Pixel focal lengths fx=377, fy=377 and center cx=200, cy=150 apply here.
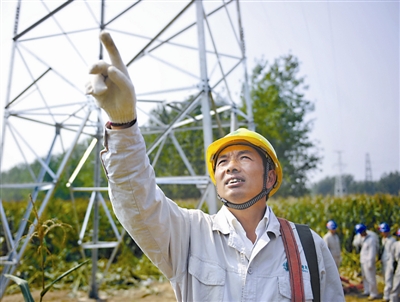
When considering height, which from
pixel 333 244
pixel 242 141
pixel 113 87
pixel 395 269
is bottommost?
pixel 395 269

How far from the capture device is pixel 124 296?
6.83 m

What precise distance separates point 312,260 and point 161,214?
0.66 meters

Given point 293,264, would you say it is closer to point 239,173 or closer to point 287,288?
point 287,288

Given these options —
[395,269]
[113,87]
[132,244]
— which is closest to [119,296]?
[132,244]

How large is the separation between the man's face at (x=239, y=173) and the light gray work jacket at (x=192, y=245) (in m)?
0.12

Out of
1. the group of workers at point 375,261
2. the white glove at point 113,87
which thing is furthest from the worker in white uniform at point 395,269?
the white glove at point 113,87

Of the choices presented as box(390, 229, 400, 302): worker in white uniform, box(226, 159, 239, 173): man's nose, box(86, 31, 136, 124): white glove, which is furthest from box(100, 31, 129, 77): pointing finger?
box(390, 229, 400, 302): worker in white uniform

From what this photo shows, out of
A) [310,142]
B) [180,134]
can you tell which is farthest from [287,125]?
[180,134]

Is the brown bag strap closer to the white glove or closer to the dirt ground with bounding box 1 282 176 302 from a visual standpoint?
the white glove

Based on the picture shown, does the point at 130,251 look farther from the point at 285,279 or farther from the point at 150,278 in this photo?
the point at 285,279

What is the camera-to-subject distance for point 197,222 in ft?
5.19

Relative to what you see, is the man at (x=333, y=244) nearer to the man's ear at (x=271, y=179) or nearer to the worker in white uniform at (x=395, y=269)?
the worker in white uniform at (x=395, y=269)

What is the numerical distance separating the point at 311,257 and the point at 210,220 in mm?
440

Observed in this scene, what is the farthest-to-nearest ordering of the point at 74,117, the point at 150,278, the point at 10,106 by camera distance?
the point at 150,278 → the point at 74,117 → the point at 10,106
